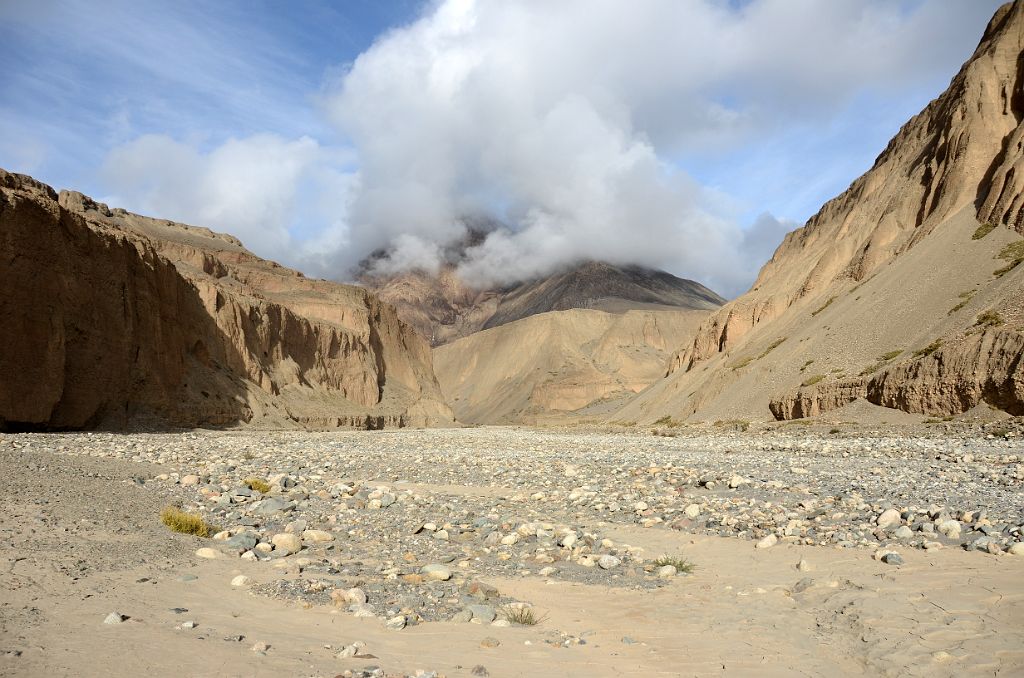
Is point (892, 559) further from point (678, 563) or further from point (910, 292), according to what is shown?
point (910, 292)

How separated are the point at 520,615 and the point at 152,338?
1517 inches

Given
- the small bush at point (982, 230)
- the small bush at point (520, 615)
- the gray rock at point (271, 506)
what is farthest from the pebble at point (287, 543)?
the small bush at point (982, 230)

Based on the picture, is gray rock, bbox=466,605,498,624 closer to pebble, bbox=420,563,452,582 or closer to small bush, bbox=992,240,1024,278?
pebble, bbox=420,563,452,582

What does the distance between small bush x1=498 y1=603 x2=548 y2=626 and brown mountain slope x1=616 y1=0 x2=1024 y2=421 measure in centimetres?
2537

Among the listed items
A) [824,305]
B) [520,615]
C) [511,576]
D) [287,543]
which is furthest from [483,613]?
[824,305]

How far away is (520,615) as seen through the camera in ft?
21.2

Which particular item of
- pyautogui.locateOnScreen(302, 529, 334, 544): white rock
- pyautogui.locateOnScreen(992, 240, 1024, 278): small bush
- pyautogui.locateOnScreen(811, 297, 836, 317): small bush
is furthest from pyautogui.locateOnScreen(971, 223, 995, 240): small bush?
pyautogui.locateOnScreen(302, 529, 334, 544): white rock

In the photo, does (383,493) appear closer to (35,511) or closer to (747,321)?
(35,511)

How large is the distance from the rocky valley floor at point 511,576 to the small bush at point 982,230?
30885mm

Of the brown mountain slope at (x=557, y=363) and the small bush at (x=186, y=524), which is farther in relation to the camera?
the brown mountain slope at (x=557, y=363)

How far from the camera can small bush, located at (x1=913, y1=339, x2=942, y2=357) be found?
3059 centimetres

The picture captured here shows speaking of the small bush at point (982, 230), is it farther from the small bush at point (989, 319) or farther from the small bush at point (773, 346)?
the small bush at point (773, 346)

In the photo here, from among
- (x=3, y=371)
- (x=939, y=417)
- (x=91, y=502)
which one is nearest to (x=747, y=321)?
(x=939, y=417)

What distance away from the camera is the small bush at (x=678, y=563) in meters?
8.24
